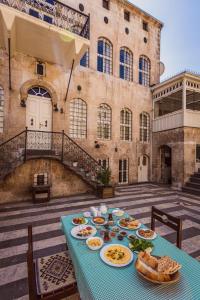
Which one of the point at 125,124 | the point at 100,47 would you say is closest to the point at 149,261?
the point at 125,124

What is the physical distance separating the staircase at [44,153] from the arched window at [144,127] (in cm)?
521

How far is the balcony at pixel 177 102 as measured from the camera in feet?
35.9

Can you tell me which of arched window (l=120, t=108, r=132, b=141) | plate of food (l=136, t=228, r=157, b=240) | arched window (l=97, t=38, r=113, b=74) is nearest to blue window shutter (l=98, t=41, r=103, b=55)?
arched window (l=97, t=38, r=113, b=74)

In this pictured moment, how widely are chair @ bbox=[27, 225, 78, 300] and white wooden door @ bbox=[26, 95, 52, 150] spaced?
7067 millimetres

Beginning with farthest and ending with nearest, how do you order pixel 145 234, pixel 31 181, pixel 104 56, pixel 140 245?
pixel 104 56 → pixel 31 181 → pixel 145 234 → pixel 140 245

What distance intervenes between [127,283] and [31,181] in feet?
24.0

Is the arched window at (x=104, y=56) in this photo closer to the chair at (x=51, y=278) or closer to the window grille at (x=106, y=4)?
the window grille at (x=106, y=4)

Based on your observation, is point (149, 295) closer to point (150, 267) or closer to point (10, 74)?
point (150, 267)

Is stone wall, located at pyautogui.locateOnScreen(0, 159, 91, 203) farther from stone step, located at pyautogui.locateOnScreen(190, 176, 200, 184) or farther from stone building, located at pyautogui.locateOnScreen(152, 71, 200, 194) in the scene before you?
stone step, located at pyautogui.locateOnScreen(190, 176, 200, 184)

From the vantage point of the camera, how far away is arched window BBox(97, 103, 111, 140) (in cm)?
1153

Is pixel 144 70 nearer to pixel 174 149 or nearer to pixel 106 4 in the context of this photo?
pixel 106 4

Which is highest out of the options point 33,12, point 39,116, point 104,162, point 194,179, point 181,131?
point 33,12

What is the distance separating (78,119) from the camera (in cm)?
1067

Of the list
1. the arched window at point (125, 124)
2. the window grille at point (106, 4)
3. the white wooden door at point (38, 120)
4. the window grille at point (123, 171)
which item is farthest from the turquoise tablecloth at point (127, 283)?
the window grille at point (106, 4)
